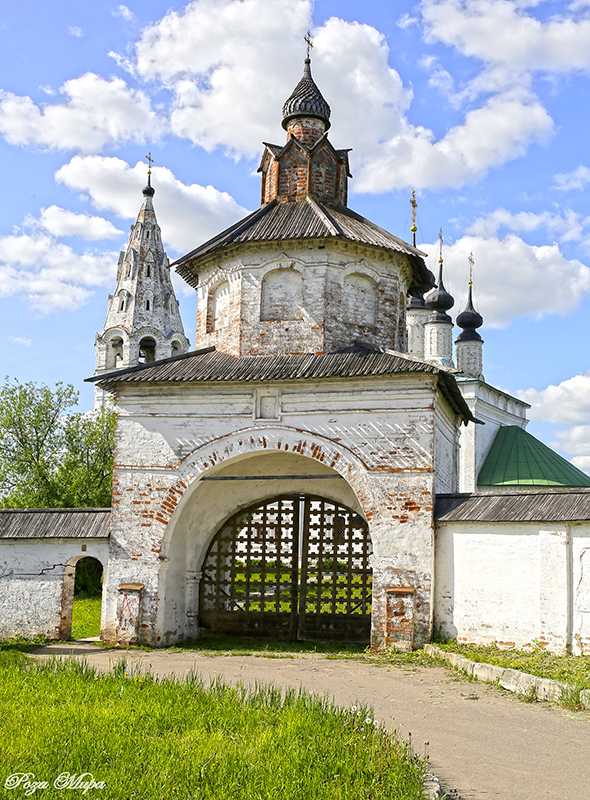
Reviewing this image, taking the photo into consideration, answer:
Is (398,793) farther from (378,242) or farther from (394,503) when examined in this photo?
(378,242)

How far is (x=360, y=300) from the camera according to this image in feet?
47.7

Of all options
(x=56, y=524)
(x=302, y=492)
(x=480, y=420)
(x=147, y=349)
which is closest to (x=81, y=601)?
(x=56, y=524)

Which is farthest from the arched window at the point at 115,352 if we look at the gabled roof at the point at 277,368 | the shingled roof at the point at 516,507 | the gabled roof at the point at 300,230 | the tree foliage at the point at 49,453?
the shingled roof at the point at 516,507

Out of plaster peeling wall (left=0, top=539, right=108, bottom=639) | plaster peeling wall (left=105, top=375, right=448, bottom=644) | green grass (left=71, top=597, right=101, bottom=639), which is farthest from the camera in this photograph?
green grass (left=71, top=597, right=101, bottom=639)

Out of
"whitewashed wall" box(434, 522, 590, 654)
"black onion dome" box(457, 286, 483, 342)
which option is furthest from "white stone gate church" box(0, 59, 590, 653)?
"black onion dome" box(457, 286, 483, 342)

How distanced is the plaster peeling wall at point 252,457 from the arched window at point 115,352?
24202mm

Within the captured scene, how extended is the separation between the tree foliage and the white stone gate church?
12435 millimetres

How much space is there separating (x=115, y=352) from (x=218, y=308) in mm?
23529

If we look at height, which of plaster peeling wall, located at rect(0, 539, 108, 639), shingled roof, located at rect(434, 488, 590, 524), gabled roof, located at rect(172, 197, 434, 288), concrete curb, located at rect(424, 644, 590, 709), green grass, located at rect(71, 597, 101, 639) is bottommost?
green grass, located at rect(71, 597, 101, 639)

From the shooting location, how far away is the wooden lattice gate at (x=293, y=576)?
13945mm

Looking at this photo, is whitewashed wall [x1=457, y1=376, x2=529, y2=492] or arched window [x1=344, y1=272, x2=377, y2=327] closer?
arched window [x1=344, y1=272, x2=377, y2=327]

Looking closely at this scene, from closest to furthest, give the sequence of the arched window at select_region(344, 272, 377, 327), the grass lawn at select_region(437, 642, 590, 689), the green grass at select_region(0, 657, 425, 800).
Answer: the green grass at select_region(0, 657, 425, 800), the grass lawn at select_region(437, 642, 590, 689), the arched window at select_region(344, 272, 377, 327)

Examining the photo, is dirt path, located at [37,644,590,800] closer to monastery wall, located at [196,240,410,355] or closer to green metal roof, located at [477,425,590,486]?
monastery wall, located at [196,240,410,355]

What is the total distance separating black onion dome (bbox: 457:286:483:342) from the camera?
33188 mm
